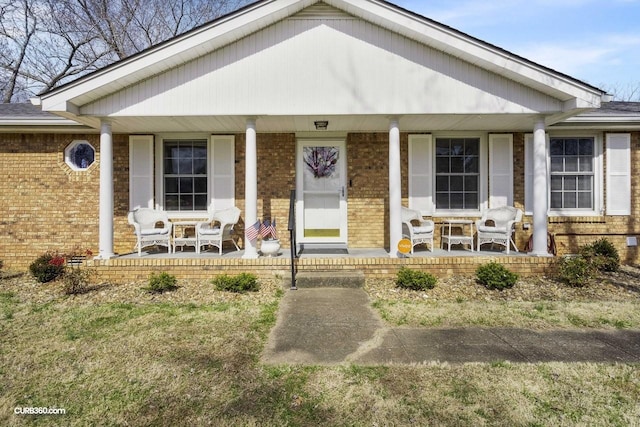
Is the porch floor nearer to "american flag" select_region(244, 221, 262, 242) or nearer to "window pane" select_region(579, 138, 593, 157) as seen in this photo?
"american flag" select_region(244, 221, 262, 242)

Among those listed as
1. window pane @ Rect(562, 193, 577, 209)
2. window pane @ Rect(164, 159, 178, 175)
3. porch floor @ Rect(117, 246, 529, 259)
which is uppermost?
window pane @ Rect(164, 159, 178, 175)

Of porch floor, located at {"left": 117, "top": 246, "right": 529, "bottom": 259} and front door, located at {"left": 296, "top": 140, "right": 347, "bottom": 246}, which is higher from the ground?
front door, located at {"left": 296, "top": 140, "right": 347, "bottom": 246}

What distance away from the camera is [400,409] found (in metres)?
2.56

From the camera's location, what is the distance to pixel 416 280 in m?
5.73

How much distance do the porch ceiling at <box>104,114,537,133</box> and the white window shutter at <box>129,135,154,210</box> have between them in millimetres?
260

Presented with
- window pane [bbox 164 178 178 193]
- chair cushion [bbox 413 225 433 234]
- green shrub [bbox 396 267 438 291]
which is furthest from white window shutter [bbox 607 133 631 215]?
window pane [bbox 164 178 178 193]

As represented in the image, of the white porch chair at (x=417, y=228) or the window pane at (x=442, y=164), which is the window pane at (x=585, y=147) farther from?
the white porch chair at (x=417, y=228)

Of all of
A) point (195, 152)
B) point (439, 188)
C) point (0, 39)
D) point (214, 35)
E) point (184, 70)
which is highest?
point (0, 39)

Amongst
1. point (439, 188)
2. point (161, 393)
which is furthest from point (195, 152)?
point (161, 393)

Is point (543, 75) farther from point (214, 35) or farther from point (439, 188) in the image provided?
point (214, 35)

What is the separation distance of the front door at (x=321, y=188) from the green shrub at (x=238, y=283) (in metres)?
2.64

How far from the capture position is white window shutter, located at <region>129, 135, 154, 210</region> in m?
7.96

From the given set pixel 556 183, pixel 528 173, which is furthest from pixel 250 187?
pixel 556 183

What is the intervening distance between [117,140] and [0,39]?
13.9 metres
